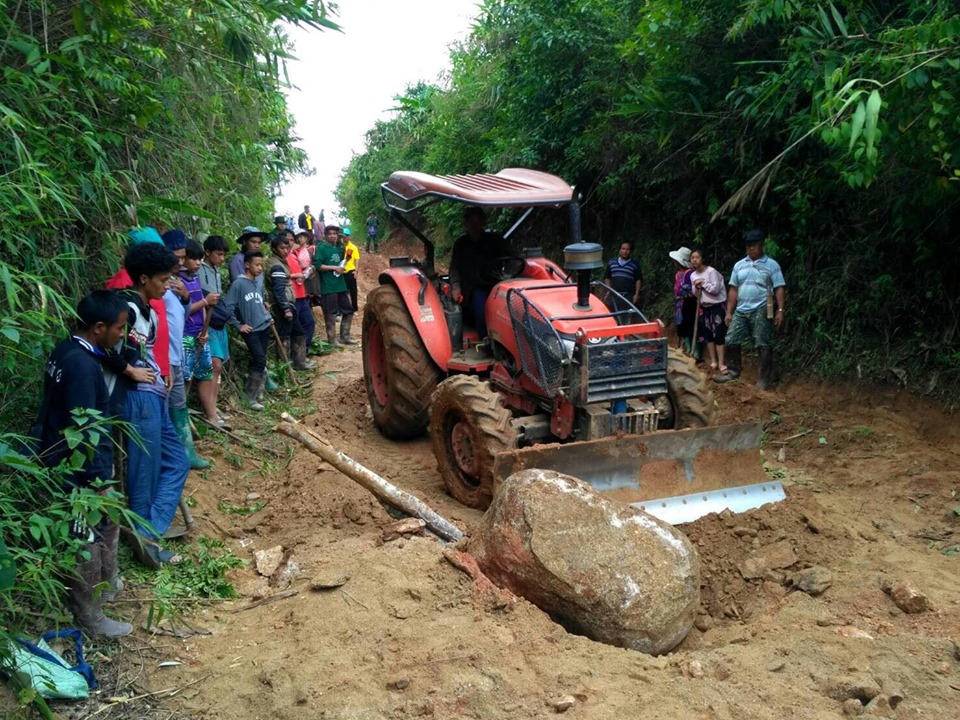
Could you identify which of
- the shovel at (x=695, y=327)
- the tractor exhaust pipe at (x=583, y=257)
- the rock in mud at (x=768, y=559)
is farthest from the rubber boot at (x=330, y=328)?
the rock in mud at (x=768, y=559)

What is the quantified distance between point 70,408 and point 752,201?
7777 millimetres

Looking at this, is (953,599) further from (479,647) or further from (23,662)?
(23,662)

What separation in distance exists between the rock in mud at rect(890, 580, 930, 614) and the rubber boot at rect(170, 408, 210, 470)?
4.15 metres

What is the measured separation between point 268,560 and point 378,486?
32.5 inches

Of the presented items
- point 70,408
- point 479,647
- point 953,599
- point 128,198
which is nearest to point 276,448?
point 128,198

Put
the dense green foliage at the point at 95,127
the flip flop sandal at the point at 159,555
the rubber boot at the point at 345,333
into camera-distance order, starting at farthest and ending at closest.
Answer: the rubber boot at the point at 345,333
the flip flop sandal at the point at 159,555
the dense green foliage at the point at 95,127

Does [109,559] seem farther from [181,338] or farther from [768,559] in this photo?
[768,559]

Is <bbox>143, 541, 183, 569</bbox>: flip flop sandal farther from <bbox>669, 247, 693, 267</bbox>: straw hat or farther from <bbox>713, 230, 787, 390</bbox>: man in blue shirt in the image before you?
<bbox>669, 247, 693, 267</bbox>: straw hat

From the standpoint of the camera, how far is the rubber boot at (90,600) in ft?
12.2

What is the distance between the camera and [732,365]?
9.11 m

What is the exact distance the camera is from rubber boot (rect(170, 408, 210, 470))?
18.5 ft

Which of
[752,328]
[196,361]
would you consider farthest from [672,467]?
[752,328]

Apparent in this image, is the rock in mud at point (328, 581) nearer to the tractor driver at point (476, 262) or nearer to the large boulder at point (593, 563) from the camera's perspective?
the large boulder at point (593, 563)

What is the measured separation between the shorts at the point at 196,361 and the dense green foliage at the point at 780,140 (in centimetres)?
418
